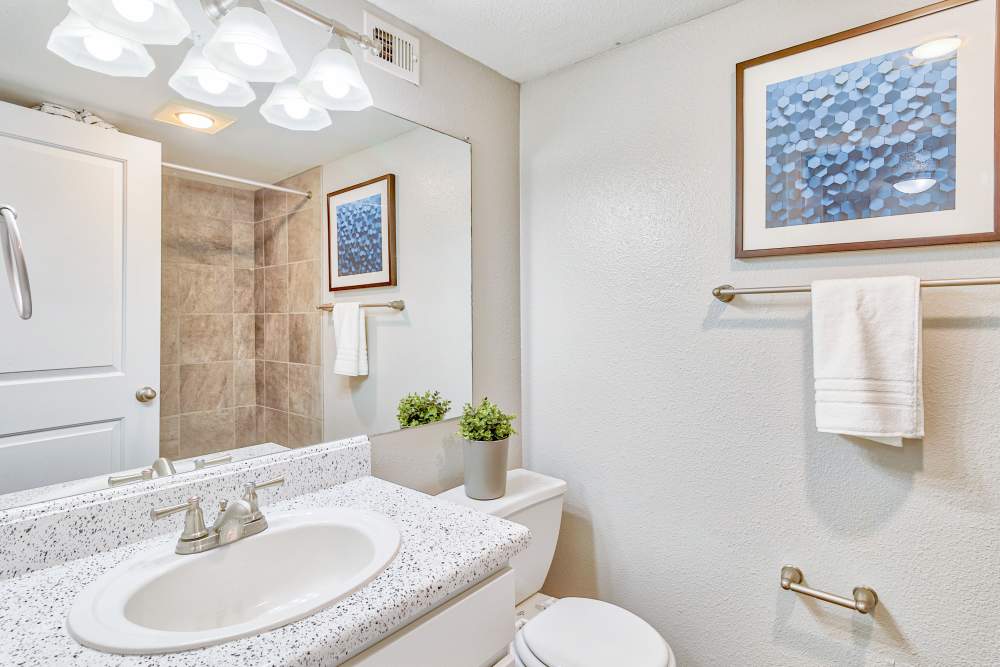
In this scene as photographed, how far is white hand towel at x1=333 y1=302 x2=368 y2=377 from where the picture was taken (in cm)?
133

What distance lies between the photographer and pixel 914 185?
116cm

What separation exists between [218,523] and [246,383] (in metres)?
0.32

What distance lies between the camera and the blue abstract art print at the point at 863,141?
3.72ft

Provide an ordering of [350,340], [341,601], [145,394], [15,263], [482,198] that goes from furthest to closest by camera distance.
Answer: [482,198], [350,340], [145,394], [15,263], [341,601]

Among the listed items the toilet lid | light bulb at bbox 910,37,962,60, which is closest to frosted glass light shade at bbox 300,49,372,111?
light bulb at bbox 910,37,962,60

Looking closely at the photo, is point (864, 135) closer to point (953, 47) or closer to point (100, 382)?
point (953, 47)

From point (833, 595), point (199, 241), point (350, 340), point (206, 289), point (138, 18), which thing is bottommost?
point (833, 595)

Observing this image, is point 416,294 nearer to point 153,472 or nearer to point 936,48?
point 153,472

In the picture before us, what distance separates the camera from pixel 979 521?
1108 millimetres

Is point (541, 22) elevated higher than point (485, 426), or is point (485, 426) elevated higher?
point (541, 22)

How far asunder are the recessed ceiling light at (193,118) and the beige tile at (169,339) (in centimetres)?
40

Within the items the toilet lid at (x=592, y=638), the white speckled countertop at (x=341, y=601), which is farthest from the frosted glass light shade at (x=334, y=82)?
the toilet lid at (x=592, y=638)

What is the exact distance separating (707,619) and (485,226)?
1.38 metres

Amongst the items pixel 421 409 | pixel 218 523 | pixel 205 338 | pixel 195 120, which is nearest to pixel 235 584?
pixel 218 523
